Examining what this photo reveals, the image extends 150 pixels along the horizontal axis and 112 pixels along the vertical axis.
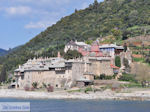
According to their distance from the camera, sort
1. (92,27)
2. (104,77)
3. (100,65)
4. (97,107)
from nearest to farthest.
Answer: (97,107) → (104,77) → (100,65) → (92,27)

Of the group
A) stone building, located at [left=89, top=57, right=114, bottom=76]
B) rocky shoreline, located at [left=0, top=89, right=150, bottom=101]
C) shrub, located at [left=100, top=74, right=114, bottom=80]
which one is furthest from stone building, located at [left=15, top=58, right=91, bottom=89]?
rocky shoreline, located at [left=0, top=89, right=150, bottom=101]

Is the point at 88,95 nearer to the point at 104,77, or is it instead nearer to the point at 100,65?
the point at 104,77

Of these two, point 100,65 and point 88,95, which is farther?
point 100,65

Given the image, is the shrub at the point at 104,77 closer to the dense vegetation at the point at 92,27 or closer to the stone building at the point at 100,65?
the stone building at the point at 100,65

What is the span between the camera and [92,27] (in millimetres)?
149875

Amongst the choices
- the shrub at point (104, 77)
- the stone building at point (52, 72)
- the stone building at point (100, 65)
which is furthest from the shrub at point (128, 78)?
the stone building at point (52, 72)

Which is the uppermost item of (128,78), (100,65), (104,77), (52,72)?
(100,65)

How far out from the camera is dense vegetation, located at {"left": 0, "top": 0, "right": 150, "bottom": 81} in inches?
4783

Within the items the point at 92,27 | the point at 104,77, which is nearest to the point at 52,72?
the point at 104,77

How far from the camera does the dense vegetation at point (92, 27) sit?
122 metres

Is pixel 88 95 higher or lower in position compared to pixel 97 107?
higher

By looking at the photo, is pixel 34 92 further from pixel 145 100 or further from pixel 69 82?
pixel 145 100

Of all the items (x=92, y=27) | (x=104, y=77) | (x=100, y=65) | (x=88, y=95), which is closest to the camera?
(x=88, y=95)

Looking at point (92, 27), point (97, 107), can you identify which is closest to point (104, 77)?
point (97, 107)
